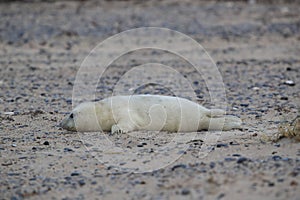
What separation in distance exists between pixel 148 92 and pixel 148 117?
7.21 ft

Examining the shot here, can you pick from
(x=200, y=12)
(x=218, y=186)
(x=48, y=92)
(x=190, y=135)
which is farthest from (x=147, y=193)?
(x=200, y=12)

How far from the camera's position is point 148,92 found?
768 centimetres

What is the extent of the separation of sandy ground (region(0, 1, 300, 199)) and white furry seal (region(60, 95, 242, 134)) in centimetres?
14

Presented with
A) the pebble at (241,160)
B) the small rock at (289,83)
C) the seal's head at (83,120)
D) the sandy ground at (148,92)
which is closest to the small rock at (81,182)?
the sandy ground at (148,92)

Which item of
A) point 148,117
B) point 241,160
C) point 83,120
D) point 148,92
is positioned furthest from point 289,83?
point 241,160

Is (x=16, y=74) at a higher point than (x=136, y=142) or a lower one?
higher

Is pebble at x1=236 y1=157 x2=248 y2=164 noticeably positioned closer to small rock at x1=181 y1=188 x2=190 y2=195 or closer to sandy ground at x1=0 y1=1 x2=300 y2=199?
sandy ground at x1=0 y1=1 x2=300 y2=199

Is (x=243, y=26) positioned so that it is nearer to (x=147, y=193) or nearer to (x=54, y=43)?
(x=54, y=43)

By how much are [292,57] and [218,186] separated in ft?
→ 21.4

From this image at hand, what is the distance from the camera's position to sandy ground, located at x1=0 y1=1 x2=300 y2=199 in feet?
13.4

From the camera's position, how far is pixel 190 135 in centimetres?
534

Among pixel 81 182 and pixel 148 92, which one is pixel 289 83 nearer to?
pixel 148 92

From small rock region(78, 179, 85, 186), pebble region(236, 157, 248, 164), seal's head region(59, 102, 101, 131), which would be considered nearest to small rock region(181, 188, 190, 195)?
pebble region(236, 157, 248, 164)

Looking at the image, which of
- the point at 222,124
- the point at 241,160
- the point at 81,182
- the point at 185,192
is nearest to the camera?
the point at 185,192
